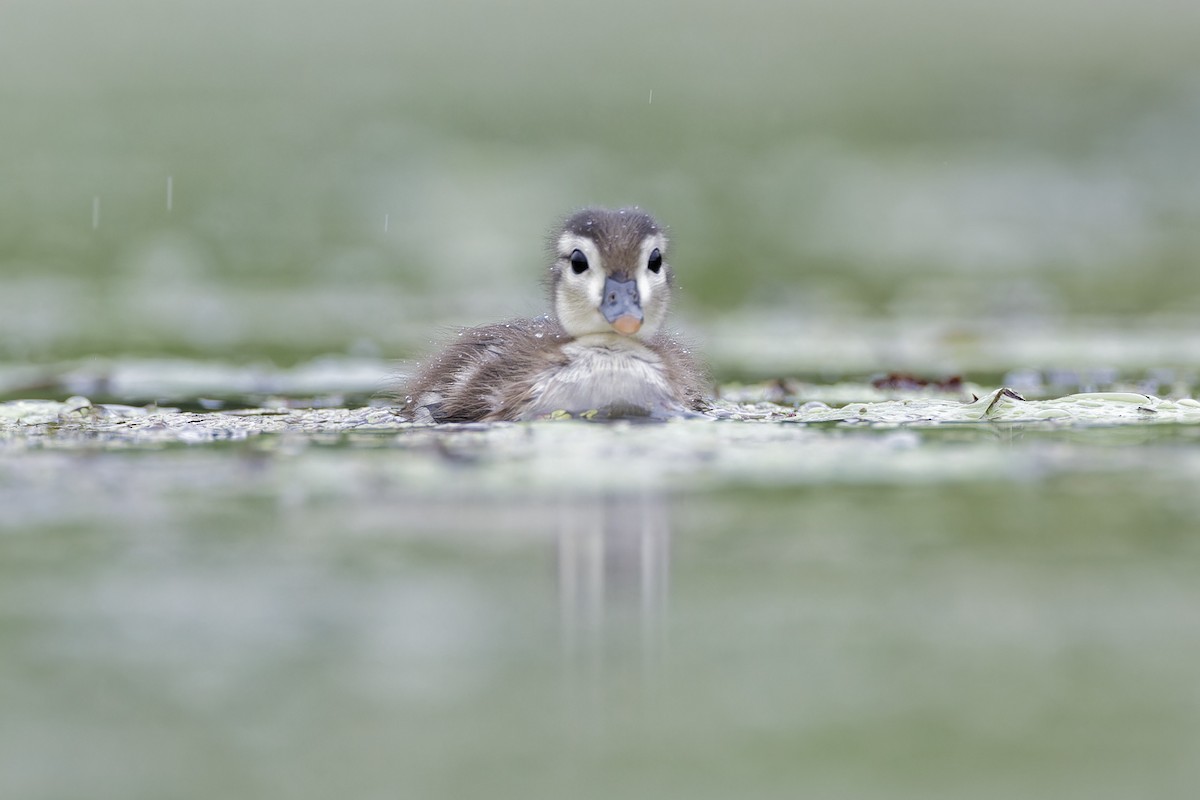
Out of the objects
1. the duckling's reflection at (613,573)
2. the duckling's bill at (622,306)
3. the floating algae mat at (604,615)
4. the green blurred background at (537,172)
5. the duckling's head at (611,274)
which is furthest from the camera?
the green blurred background at (537,172)

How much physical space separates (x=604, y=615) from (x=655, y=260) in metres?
4.05

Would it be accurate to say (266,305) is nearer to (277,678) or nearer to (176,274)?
(176,274)

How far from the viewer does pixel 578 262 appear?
27.2ft

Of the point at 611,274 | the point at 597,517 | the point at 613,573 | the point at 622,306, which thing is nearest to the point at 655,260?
the point at 611,274

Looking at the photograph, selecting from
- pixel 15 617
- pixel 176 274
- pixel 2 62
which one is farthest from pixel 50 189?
pixel 15 617

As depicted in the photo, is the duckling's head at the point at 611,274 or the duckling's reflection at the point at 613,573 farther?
the duckling's head at the point at 611,274

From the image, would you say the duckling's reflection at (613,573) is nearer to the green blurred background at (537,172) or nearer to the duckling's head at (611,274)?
the duckling's head at (611,274)

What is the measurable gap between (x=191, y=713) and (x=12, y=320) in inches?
551

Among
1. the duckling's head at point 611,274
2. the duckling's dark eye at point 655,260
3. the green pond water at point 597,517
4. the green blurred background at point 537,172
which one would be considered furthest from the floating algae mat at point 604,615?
the green blurred background at point 537,172

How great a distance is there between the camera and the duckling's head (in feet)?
26.3

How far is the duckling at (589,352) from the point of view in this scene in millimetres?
7965

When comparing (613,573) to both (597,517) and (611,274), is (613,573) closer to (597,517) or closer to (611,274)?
(597,517)

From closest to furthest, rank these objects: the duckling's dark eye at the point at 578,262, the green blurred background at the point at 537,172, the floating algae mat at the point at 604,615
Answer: the floating algae mat at the point at 604,615 < the duckling's dark eye at the point at 578,262 < the green blurred background at the point at 537,172

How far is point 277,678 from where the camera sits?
402cm
